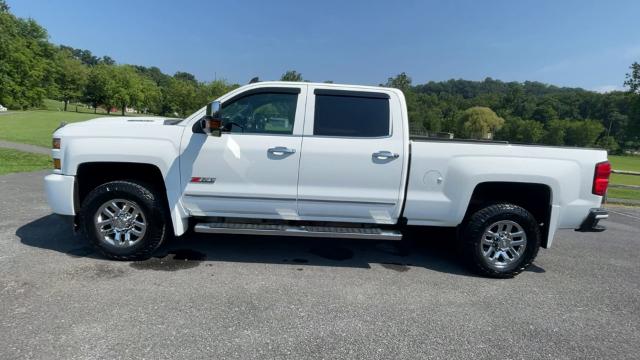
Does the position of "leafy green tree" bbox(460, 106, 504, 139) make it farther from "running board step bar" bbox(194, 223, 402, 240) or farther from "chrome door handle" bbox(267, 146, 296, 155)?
"chrome door handle" bbox(267, 146, 296, 155)

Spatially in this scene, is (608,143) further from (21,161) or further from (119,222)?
(119,222)

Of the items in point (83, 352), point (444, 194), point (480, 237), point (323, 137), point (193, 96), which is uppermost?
point (193, 96)

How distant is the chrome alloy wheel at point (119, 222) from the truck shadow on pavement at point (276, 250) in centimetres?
28

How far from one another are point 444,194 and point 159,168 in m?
3.19

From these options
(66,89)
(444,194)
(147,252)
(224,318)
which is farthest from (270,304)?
(66,89)

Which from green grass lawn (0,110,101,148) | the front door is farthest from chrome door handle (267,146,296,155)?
green grass lawn (0,110,101,148)

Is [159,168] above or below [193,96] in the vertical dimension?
below

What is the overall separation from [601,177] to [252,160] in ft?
12.8

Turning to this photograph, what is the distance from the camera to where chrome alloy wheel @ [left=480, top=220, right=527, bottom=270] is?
433 cm

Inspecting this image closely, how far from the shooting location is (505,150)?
4164mm

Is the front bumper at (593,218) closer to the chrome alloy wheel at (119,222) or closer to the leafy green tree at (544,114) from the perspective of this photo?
the chrome alloy wheel at (119,222)

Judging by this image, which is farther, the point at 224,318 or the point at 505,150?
the point at 505,150

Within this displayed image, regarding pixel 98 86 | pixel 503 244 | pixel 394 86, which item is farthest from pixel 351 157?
pixel 98 86

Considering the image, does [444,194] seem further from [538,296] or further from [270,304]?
[270,304]
